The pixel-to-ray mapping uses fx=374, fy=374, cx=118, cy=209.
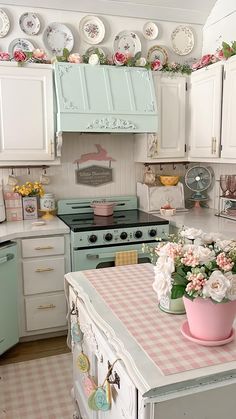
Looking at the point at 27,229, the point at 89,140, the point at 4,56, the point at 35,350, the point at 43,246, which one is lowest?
the point at 35,350

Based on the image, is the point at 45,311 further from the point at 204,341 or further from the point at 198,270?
the point at 198,270

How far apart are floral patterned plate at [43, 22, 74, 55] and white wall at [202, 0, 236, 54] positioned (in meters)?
1.33

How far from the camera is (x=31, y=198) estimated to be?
3.35 metres

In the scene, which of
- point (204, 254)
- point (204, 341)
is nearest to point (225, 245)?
point (204, 254)

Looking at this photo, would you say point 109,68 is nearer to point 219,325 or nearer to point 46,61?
point 46,61

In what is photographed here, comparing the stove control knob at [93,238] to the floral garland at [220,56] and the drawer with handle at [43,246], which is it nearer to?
the drawer with handle at [43,246]

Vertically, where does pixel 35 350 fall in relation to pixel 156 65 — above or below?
below

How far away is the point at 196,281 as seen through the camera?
3.55ft

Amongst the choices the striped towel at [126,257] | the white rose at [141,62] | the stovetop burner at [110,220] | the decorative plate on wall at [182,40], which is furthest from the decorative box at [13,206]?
the decorative plate on wall at [182,40]

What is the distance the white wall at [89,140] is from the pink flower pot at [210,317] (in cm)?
255

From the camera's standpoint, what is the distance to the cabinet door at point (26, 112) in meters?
2.98

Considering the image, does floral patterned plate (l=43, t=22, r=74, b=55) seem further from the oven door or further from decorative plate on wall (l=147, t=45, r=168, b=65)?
the oven door

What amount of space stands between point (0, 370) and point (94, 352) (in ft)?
4.92

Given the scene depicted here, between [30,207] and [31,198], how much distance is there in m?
0.08
